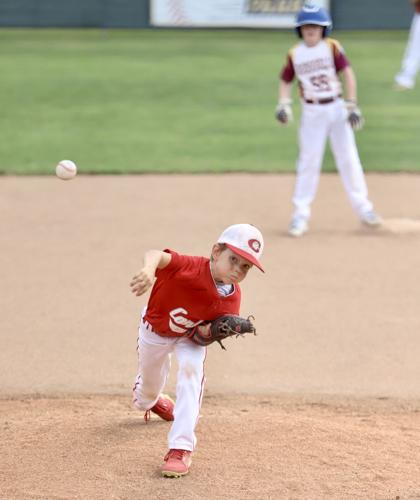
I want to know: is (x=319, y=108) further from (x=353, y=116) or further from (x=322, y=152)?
(x=322, y=152)

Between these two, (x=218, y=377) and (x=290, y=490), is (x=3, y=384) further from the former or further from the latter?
(x=290, y=490)

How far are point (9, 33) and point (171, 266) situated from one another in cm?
2479

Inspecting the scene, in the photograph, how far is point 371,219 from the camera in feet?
36.6

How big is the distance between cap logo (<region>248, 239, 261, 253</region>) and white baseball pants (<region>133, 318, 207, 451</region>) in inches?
27.4

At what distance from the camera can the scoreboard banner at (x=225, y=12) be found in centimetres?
2839

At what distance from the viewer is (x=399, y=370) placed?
7.45 meters

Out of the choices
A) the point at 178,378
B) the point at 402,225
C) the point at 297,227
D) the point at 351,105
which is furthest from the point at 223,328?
the point at 402,225

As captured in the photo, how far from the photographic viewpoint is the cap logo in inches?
219

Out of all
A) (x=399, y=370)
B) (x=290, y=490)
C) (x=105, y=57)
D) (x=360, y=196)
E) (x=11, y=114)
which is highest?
(x=105, y=57)

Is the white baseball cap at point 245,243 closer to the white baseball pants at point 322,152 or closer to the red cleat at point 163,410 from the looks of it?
the red cleat at point 163,410

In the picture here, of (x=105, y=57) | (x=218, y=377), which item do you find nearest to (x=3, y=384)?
(x=218, y=377)

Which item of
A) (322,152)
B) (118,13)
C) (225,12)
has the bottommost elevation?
(322,152)

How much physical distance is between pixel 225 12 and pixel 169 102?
9.33 meters

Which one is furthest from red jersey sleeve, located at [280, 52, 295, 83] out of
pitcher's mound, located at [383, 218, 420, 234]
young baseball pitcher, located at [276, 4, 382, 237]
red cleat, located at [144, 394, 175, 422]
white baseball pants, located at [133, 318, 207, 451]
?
white baseball pants, located at [133, 318, 207, 451]
